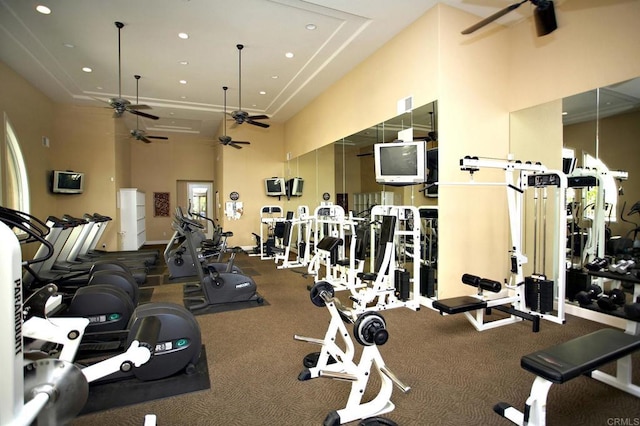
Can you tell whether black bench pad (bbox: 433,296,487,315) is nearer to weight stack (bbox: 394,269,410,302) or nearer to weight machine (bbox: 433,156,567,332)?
weight machine (bbox: 433,156,567,332)

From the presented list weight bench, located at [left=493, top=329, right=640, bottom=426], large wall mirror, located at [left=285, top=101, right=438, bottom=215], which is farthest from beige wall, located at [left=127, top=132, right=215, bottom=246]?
weight bench, located at [left=493, top=329, right=640, bottom=426]

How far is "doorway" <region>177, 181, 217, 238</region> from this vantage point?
1227cm

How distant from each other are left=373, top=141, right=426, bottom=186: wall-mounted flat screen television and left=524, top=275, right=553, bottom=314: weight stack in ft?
5.20

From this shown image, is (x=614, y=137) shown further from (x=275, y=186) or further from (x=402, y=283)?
(x=275, y=186)

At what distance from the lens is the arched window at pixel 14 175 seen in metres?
5.93

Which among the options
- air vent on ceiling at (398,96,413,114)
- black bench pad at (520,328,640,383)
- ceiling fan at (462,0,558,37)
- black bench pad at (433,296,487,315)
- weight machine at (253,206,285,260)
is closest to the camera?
black bench pad at (520,328,640,383)

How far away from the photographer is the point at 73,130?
8.40 metres

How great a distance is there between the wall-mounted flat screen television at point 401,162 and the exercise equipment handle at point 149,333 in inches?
124

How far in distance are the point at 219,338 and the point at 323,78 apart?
5.38 metres

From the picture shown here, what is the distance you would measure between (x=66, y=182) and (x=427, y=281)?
8.38 metres

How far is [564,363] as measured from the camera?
1.73 m

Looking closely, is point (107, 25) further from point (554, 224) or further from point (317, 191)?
point (554, 224)

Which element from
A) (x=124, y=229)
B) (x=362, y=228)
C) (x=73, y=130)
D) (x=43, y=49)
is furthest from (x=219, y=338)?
(x=73, y=130)

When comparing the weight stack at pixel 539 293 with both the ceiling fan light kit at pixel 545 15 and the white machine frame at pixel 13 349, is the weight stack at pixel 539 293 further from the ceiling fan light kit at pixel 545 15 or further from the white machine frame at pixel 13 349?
the white machine frame at pixel 13 349
